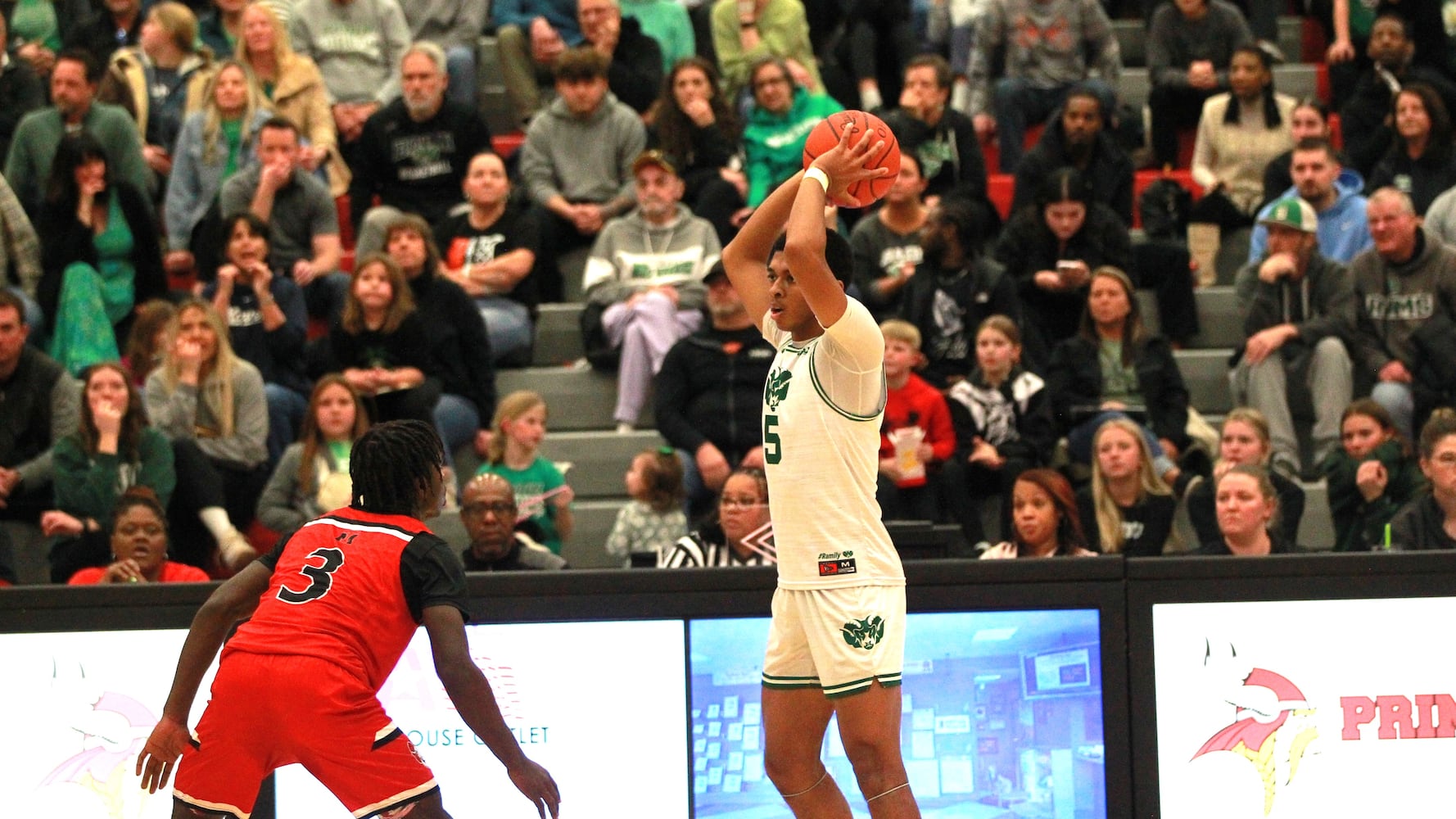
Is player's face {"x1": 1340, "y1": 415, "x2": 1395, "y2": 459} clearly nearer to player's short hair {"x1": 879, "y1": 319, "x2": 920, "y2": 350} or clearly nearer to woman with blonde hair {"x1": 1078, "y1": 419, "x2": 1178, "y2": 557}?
Answer: woman with blonde hair {"x1": 1078, "y1": 419, "x2": 1178, "y2": 557}

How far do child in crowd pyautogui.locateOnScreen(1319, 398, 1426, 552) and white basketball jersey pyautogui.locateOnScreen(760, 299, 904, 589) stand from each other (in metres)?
4.44

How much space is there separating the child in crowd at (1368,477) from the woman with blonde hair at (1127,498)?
2.90ft

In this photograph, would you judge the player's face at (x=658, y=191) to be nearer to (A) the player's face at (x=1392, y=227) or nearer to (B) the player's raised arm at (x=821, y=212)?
(A) the player's face at (x=1392, y=227)

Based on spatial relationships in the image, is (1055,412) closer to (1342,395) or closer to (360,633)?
(1342,395)

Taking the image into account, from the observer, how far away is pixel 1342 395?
11062 millimetres

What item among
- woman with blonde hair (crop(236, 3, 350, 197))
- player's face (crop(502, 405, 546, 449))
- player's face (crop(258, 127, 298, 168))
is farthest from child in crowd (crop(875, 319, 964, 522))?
woman with blonde hair (crop(236, 3, 350, 197))

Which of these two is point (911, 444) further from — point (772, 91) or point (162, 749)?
point (162, 749)

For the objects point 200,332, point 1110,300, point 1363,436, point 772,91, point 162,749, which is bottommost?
point 162,749

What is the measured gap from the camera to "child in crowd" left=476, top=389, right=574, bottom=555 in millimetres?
10336

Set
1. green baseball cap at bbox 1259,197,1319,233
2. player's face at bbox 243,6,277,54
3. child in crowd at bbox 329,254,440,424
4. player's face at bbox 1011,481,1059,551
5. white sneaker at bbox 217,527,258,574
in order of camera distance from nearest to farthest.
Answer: player's face at bbox 1011,481,1059,551 < white sneaker at bbox 217,527,258,574 < child in crowd at bbox 329,254,440,424 < green baseball cap at bbox 1259,197,1319,233 < player's face at bbox 243,6,277,54

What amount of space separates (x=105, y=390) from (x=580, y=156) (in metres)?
3.96

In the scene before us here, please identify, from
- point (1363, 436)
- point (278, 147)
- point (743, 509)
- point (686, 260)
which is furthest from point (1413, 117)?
point (278, 147)

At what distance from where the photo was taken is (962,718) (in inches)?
295

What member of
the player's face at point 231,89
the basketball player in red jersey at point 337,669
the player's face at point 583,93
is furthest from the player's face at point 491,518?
the player's face at point 231,89
